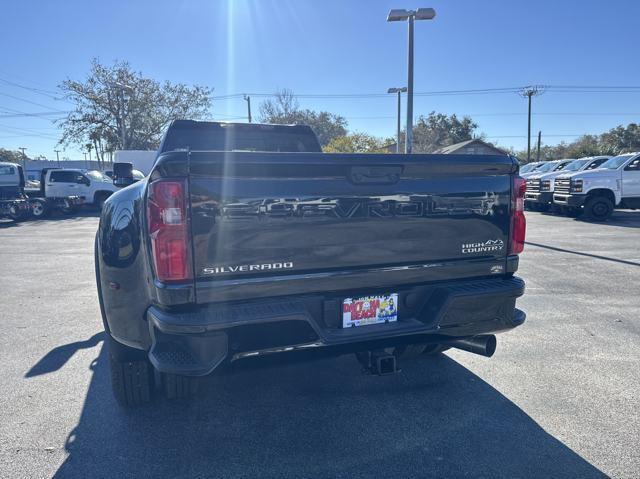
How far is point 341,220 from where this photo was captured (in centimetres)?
260

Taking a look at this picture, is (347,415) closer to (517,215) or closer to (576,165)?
(517,215)

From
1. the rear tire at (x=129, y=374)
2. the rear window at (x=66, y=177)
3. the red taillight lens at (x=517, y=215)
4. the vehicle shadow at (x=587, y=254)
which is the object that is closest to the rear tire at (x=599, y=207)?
the vehicle shadow at (x=587, y=254)

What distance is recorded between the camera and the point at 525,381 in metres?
3.60

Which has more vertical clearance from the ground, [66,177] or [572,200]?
[66,177]

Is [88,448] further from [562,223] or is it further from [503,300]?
[562,223]

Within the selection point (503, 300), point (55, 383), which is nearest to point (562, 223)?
→ point (503, 300)

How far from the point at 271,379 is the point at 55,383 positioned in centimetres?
172

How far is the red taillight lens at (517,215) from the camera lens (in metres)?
3.06

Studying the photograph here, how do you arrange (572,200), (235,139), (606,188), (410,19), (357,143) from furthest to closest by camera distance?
(357,143) → (572,200) → (606,188) → (410,19) → (235,139)

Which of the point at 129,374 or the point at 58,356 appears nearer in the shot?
the point at 129,374

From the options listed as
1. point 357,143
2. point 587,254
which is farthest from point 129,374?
point 357,143

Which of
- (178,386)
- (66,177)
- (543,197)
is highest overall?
(66,177)

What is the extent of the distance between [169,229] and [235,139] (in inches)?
116

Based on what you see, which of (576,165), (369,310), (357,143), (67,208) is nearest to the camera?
(369,310)
